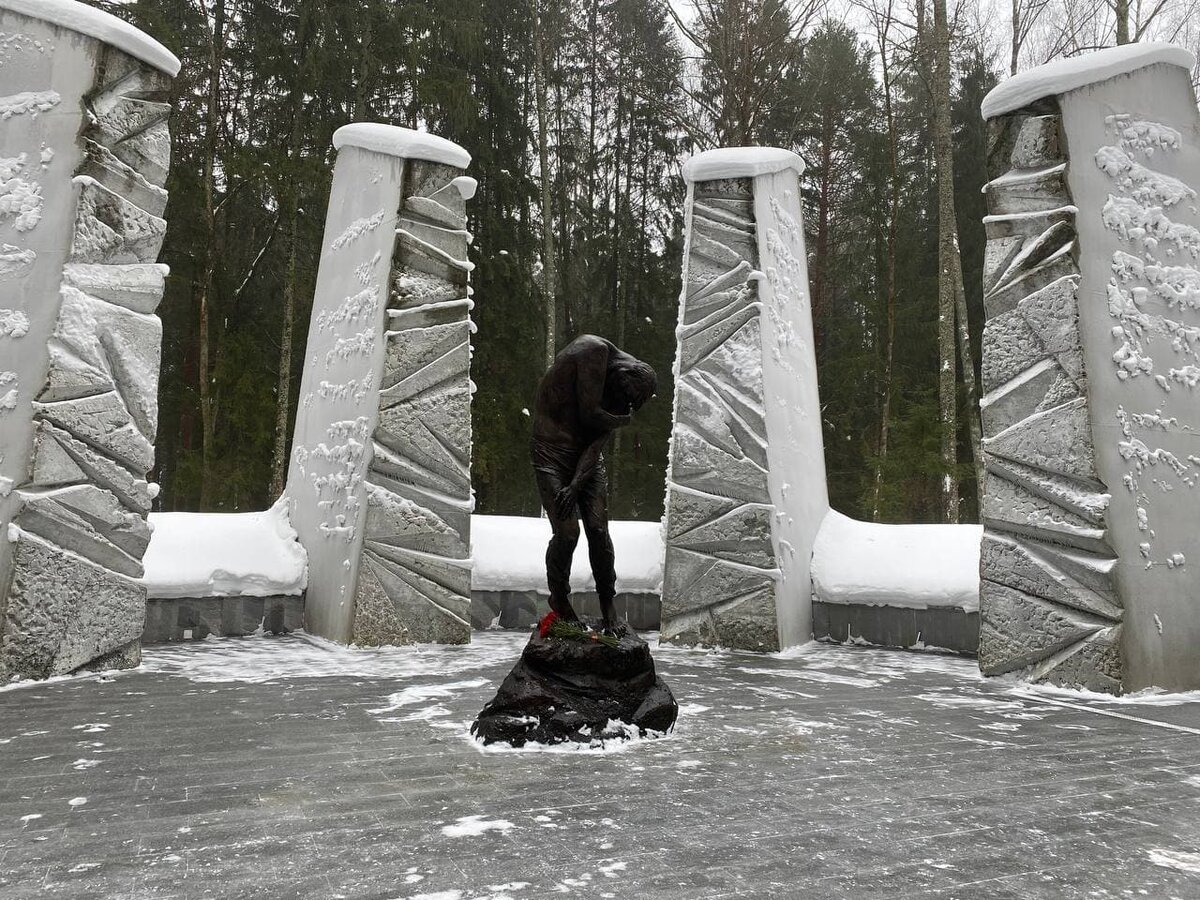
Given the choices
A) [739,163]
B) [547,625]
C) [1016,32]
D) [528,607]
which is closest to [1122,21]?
[1016,32]

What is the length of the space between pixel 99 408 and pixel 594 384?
3.12 metres

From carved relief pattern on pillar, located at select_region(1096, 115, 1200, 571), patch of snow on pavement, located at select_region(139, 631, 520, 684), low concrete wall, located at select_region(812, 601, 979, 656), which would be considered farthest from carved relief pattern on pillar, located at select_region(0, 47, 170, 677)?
carved relief pattern on pillar, located at select_region(1096, 115, 1200, 571)

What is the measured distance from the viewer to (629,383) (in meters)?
4.50

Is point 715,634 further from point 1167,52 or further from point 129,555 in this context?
point 1167,52

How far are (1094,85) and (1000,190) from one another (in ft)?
2.52

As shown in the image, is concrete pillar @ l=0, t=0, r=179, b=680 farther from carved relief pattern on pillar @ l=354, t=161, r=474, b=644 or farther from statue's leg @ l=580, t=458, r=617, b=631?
statue's leg @ l=580, t=458, r=617, b=631

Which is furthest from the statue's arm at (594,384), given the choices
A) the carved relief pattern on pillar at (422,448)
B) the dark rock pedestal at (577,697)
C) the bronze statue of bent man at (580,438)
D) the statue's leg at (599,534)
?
the carved relief pattern on pillar at (422,448)

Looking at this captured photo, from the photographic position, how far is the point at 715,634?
689 cm

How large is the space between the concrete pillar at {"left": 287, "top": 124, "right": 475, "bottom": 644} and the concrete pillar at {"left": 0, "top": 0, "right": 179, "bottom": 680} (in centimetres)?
149

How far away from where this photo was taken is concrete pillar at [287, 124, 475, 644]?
6.61 m

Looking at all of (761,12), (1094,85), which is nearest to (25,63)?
(1094,85)

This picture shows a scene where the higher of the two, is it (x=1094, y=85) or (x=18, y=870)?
(x=1094, y=85)

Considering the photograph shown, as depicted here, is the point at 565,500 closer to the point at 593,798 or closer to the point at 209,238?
the point at 593,798

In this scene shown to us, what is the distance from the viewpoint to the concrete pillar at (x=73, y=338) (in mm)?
5137
